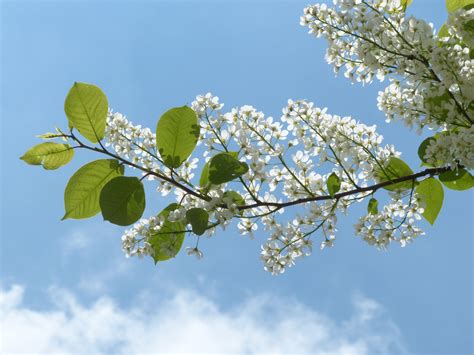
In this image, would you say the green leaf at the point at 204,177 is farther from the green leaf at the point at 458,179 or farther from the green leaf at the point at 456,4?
the green leaf at the point at 456,4

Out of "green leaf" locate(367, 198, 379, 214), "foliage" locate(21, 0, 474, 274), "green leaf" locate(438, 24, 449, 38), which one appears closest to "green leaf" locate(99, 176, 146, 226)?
"foliage" locate(21, 0, 474, 274)

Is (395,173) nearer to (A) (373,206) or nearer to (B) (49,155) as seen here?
(A) (373,206)

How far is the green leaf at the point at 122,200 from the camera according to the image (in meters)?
2.35

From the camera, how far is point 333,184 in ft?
7.75

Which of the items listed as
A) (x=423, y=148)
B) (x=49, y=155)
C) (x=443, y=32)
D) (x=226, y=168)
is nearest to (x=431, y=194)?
(x=423, y=148)

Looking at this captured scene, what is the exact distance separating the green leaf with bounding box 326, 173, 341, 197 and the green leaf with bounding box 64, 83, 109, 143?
1.10 metres

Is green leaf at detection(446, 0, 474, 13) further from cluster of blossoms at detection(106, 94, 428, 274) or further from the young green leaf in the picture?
the young green leaf

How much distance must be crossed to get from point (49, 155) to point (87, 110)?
33 centimetres

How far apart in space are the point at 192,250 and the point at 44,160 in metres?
0.87

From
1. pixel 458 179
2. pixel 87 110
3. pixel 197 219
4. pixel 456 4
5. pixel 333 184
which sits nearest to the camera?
pixel 197 219

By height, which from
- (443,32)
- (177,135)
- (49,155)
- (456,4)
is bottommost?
(177,135)

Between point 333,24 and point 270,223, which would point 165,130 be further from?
point 333,24

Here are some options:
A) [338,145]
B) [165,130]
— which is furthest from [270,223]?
[165,130]

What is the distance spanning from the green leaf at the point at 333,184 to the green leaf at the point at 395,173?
0.70 feet
